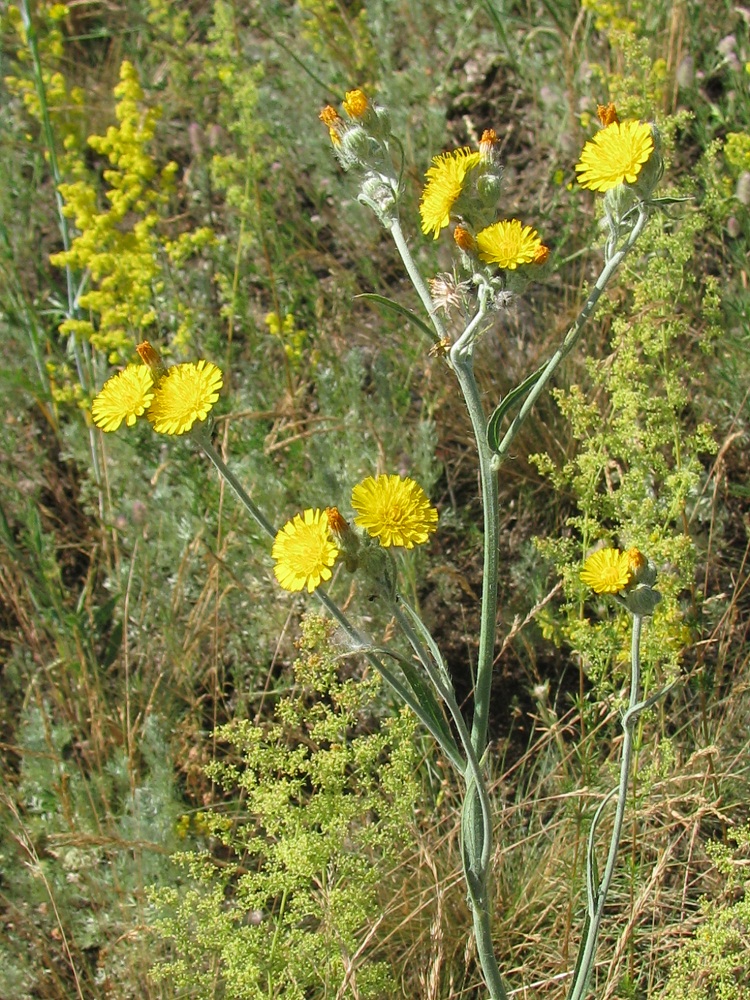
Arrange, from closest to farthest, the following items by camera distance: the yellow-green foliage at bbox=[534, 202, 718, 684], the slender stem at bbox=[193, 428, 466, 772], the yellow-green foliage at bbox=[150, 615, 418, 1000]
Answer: the slender stem at bbox=[193, 428, 466, 772]
the yellow-green foliage at bbox=[150, 615, 418, 1000]
the yellow-green foliage at bbox=[534, 202, 718, 684]

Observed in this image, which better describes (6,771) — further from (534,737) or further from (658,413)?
(658,413)

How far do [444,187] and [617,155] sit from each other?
0.27 m

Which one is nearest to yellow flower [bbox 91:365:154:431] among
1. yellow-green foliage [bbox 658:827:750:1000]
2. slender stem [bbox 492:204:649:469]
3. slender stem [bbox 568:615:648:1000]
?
slender stem [bbox 492:204:649:469]

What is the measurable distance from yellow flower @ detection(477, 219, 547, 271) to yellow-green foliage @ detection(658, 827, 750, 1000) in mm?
1060

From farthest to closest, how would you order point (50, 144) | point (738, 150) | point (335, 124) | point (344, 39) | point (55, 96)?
point (344, 39) < point (55, 96) < point (50, 144) < point (738, 150) < point (335, 124)

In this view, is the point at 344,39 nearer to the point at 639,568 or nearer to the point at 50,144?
the point at 50,144

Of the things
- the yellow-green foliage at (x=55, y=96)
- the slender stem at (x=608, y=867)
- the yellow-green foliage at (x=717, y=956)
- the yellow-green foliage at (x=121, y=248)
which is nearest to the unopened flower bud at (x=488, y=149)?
the slender stem at (x=608, y=867)

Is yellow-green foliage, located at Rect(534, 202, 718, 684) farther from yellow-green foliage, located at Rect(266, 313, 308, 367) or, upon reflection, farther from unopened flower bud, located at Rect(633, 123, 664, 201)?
yellow-green foliage, located at Rect(266, 313, 308, 367)

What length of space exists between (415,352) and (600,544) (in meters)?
1.02

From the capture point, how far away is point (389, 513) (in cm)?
141

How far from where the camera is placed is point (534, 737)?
8.30 feet

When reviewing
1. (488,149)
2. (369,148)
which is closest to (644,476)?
(488,149)

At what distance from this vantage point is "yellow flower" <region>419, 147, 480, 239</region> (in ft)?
5.15

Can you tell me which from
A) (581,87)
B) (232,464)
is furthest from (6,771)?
(581,87)
